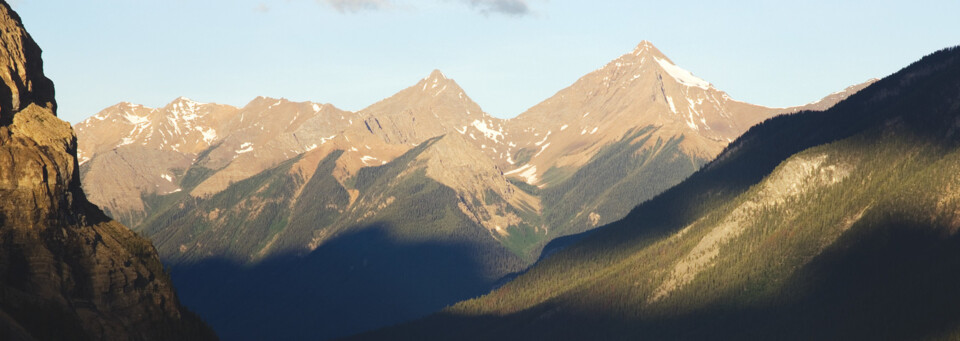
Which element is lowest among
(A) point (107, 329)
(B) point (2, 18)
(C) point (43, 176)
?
(A) point (107, 329)

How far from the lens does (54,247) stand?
9906 centimetres

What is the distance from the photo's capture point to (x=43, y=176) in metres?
100

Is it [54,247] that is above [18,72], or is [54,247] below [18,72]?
below

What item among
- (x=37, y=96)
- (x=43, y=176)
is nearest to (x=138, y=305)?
(x=43, y=176)

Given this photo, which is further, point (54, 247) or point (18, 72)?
point (18, 72)

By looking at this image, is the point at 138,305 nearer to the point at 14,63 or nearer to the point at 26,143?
the point at 26,143

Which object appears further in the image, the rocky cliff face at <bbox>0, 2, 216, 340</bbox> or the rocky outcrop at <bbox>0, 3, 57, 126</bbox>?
the rocky outcrop at <bbox>0, 3, 57, 126</bbox>

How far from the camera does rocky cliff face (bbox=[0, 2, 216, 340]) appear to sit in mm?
93125

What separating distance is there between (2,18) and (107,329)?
3146 centimetres

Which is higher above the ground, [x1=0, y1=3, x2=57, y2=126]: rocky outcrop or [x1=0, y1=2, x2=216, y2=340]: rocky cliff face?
[x1=0, y1=3, x2=57, y2=126]: rocky outcrop

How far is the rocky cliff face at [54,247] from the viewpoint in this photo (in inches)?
3666

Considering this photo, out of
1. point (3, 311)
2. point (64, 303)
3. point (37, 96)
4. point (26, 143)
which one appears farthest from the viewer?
Answer: point (37, 96)

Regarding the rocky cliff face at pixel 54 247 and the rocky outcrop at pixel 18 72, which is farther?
the rocky outcrop at pixel 18 72

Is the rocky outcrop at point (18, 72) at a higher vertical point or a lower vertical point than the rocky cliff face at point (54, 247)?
higher
